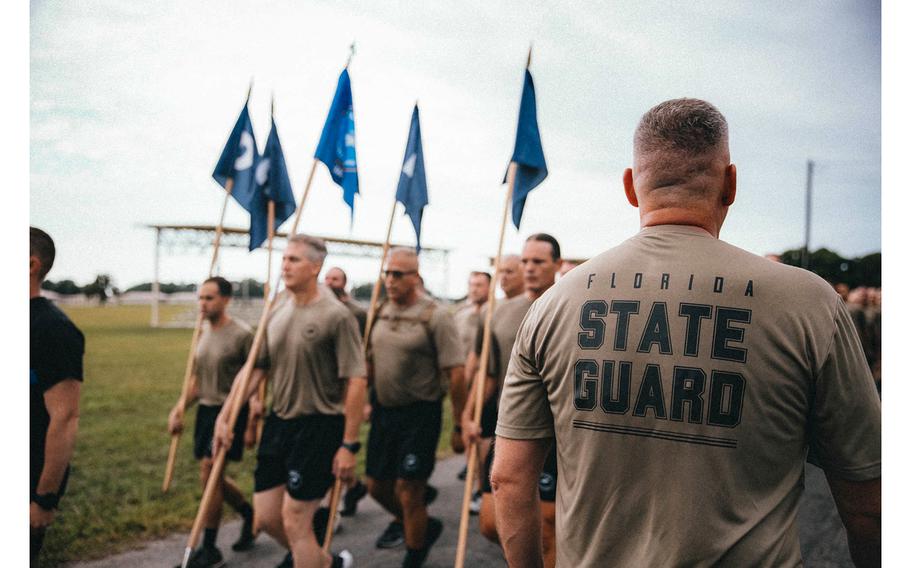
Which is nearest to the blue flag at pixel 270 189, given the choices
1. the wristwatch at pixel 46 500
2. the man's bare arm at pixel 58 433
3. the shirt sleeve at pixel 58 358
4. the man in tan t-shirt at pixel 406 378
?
the man in tan t-shirt at pixel 406 378

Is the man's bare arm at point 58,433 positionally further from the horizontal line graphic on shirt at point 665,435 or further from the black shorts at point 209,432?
the horizontal line graphic on shirt at point 665,435

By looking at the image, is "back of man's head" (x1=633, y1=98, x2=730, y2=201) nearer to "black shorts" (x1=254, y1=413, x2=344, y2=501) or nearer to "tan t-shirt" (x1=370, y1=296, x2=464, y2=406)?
"black shorts" (x1=254, y1=413, x2=344, y2=501)

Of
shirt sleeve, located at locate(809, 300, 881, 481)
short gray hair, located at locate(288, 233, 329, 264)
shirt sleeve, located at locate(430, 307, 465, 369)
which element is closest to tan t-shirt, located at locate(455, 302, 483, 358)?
shirt sleeve, located at locate(430, 307, 465, 369)

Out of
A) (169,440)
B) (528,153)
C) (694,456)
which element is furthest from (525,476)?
(169,440)

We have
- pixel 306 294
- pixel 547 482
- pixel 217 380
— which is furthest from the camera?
pixel 217 380

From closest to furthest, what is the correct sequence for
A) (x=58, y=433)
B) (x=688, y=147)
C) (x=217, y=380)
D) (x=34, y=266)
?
(x=688, y=147)
(x=58, y=433)
(x=34, y=266)
(x=217, y=380)

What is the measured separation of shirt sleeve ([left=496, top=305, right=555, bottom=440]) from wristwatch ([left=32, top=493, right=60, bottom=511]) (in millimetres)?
2587

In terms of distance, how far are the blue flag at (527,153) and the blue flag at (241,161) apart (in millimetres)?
2486

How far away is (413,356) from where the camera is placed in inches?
199

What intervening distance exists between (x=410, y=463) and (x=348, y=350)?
1132mm

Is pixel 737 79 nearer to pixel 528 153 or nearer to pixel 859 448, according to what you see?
pixel 528 153

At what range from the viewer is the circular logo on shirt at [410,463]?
4750mm

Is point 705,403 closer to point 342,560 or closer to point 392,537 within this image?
point 342,560

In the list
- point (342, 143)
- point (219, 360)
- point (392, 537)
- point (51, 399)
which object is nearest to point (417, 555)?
point (392, 537)
